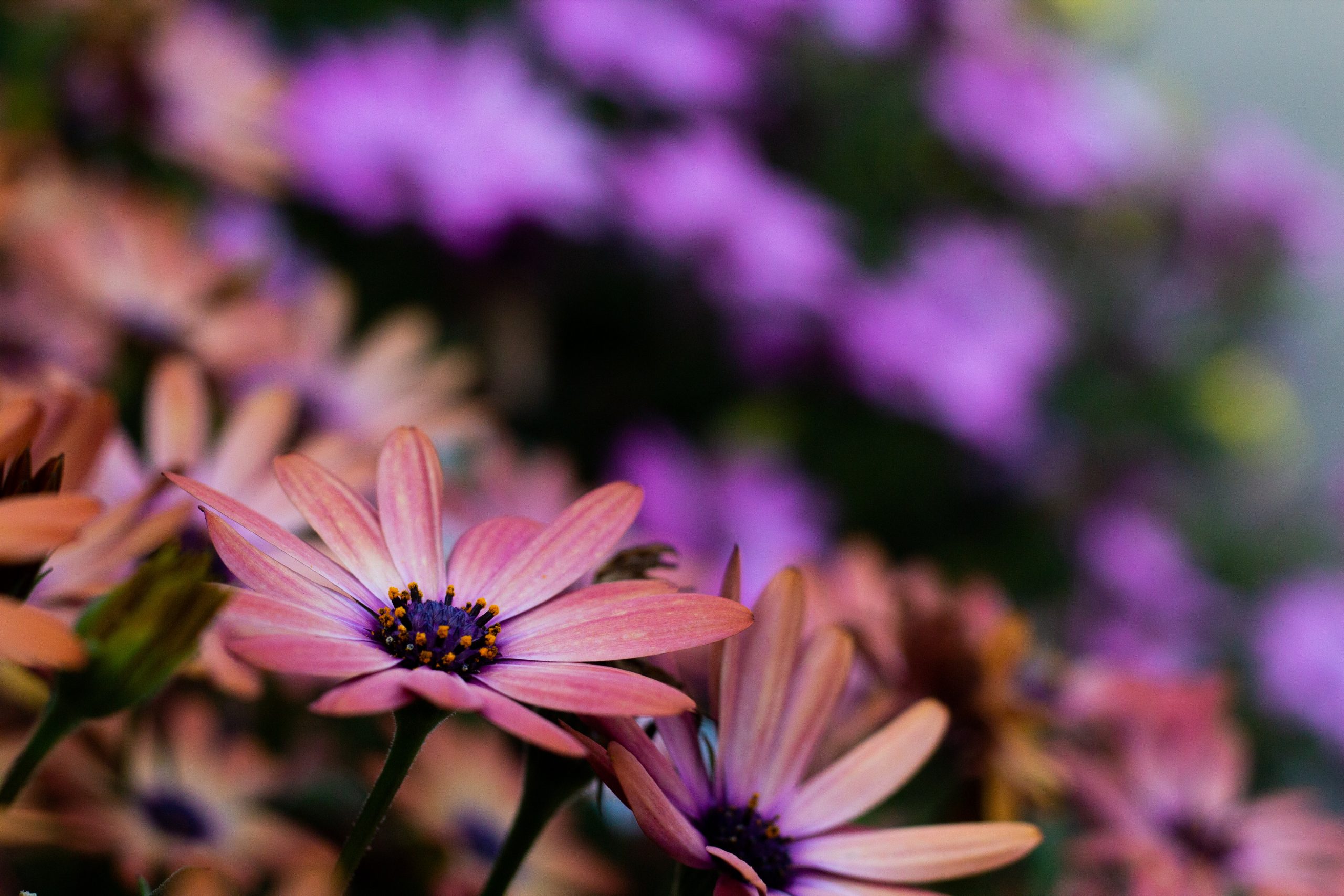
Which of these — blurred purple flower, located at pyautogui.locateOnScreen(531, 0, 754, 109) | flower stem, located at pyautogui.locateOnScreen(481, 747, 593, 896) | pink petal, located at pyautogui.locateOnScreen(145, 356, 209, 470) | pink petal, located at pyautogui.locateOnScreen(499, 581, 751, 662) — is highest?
blurred purple flower, located at pyautogui.locateOnScreen(531, 0, 754, 109)

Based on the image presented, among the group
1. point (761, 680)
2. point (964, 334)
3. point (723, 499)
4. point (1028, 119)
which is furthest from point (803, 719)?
point (1028, 119)

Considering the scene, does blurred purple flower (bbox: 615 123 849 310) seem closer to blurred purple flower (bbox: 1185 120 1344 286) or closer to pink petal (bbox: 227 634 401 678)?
blurred purple flower (bbox: 1185 120 1344 286)

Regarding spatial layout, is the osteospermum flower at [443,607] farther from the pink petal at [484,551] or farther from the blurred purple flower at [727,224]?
the blurred purple flower at [727,224]

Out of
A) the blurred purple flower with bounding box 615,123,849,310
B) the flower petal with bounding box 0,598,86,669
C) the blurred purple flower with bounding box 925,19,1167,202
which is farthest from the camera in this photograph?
the blurred purple flower with bounding box 925,19,1167,202

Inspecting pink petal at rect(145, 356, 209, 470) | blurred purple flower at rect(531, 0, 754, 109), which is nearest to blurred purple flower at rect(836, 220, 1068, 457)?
blurred purple flower at rect(531, 0, 754, 109)

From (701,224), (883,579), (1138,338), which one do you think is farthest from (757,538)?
(1138,338)

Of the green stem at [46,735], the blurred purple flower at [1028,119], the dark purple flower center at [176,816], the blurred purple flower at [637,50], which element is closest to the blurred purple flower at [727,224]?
A: the blurred purple flower at [637,50]

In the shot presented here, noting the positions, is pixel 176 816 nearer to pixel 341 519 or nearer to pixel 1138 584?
pixel 341 519

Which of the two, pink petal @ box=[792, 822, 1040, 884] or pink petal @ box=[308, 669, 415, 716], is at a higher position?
pink petal @ box=[792, 822, 1040, 884]
